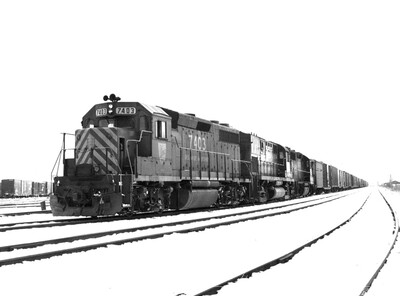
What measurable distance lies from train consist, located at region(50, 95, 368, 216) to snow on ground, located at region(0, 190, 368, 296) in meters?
4.32

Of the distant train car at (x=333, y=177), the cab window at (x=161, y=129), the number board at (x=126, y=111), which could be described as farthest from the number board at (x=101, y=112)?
the distant train car at (x=333, y=177)

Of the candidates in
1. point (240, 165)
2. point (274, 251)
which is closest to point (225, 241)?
point (274, 251)

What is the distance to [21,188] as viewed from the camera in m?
47.4

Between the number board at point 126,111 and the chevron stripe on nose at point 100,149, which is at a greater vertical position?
the number board at point 126,111

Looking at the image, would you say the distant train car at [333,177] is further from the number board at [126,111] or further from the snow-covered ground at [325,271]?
the snow-covered ground at [325,271]

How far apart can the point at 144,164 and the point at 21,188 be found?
37701 mm

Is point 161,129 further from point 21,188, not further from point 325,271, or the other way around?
point 21,188

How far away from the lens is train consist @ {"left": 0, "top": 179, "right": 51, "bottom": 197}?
46.0 metres

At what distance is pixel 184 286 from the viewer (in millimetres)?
4887

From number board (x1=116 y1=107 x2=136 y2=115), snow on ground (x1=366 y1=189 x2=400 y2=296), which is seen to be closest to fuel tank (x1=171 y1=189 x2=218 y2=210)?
number board (x1=116 y1=107 x2=136 y2=115)

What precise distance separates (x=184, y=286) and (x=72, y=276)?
1.42 m

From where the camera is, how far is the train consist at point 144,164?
12.6m

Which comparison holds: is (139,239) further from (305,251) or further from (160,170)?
(160,170)

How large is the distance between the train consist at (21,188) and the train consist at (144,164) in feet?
104
